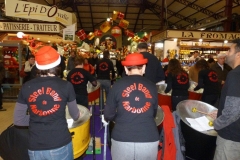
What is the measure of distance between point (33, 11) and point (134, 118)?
4834mm

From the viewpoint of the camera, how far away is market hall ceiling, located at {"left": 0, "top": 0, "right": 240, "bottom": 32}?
1122 cm

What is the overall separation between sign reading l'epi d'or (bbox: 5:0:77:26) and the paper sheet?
15.0ft

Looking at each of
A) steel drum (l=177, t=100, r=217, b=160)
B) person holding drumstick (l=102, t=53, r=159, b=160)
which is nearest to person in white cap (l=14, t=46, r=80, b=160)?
person holding drumstick (l=102, t=53, r=159, b=160)

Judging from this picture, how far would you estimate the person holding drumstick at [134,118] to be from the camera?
5.02 ft

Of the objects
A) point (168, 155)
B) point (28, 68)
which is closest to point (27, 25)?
point (28, 68)

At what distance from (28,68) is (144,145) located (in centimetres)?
458

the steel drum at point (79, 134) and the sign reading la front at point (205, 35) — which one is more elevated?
the sign reading la front at point (205, 35)

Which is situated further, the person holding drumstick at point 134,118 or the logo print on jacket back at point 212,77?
the logo print on jacket back at point 212,77

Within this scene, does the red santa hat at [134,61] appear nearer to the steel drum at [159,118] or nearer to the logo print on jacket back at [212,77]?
the steel drum at [159,118]

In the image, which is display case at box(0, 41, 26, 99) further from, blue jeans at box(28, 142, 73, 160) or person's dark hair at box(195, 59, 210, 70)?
blue jeans at box(28, 142, 73, 160)

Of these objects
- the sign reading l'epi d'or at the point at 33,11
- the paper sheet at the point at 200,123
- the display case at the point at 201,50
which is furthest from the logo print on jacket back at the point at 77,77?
the display case at the point at 201,50

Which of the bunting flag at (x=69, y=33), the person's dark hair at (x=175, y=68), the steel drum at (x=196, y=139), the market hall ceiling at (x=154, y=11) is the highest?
the market hall ceiling at (x=154, y=11)

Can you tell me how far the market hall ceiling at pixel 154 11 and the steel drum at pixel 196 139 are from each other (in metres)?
8.15

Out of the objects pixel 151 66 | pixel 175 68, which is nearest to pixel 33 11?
pixel 151 66
